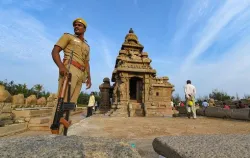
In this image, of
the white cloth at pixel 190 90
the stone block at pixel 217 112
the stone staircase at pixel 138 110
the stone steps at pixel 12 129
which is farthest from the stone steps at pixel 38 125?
the stone block at pixel 217 112

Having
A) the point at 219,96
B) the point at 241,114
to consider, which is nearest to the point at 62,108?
the point at 241,114

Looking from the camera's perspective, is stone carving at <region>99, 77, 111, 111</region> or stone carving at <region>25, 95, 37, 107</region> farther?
stone carving at <region>99, 77, 111, 111</region>

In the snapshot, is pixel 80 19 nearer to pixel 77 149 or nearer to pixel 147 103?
pixel 77 149

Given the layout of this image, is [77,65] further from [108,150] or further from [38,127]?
[38,127]

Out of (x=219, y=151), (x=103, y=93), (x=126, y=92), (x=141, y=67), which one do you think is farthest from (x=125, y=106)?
(x=219, y=151)

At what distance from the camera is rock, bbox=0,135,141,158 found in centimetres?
100

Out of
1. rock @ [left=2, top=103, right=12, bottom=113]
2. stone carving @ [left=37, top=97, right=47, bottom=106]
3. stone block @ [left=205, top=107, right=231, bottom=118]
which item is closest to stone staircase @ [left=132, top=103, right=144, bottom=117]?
stone block @ [left=205, top=107, right=231, bottom=118]

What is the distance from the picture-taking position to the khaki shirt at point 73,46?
101 inches

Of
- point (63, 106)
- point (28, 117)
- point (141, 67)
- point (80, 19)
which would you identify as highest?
point (141, 67)

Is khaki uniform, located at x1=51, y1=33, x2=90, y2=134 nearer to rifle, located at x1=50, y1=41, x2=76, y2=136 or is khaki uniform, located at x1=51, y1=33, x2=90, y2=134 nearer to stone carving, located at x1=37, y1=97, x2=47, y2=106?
rifle, located at x1=50, y1=41, x2=76, y2=136

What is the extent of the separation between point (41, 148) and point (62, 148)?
123 mm

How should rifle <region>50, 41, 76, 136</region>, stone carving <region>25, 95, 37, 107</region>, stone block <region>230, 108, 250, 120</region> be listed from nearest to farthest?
rifle <region>50, 41, 76, 136</region> → stone block <region>230, 108, 250, 120</region> → stone carving <region>25, 95, 37, 107</region>

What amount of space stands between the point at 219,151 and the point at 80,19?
2486mm

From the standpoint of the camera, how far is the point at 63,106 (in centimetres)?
218
